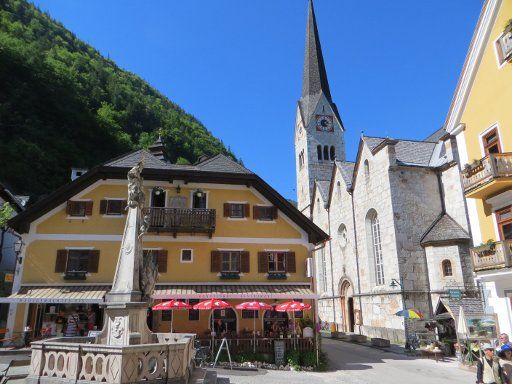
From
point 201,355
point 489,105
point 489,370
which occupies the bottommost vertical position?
point 201,355

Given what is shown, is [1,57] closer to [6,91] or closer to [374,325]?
[6,91]

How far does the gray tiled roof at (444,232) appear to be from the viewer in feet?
80.7

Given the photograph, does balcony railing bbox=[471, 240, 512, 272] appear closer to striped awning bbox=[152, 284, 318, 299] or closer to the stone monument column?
striped awning bbox=[152, 284, 318, 299]

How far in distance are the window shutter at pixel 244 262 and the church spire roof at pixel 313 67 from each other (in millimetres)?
45002

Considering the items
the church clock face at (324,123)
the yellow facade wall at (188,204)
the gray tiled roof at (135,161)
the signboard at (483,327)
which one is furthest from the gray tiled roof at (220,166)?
the church clock face at (324,123)

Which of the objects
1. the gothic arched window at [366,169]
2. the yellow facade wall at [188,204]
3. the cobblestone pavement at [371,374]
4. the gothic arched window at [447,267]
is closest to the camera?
the cobblestone pavement at [371,374]

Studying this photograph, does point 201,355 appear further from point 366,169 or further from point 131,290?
point 366,169

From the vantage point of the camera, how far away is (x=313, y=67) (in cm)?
6284

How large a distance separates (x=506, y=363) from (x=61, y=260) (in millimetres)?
18890

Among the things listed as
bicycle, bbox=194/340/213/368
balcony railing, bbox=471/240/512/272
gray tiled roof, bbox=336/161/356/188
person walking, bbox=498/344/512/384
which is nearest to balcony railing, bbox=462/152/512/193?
balcony railing, bbox=471/240/512/272

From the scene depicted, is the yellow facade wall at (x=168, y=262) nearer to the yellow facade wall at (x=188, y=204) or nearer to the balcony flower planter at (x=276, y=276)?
the balcony flower planter at (x=276, y=276)

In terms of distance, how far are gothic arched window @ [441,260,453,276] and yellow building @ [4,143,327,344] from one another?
29.3 feet

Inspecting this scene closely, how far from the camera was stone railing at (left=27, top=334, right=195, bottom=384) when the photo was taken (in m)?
7.82

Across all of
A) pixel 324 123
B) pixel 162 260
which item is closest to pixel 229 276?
pixel 162 260
